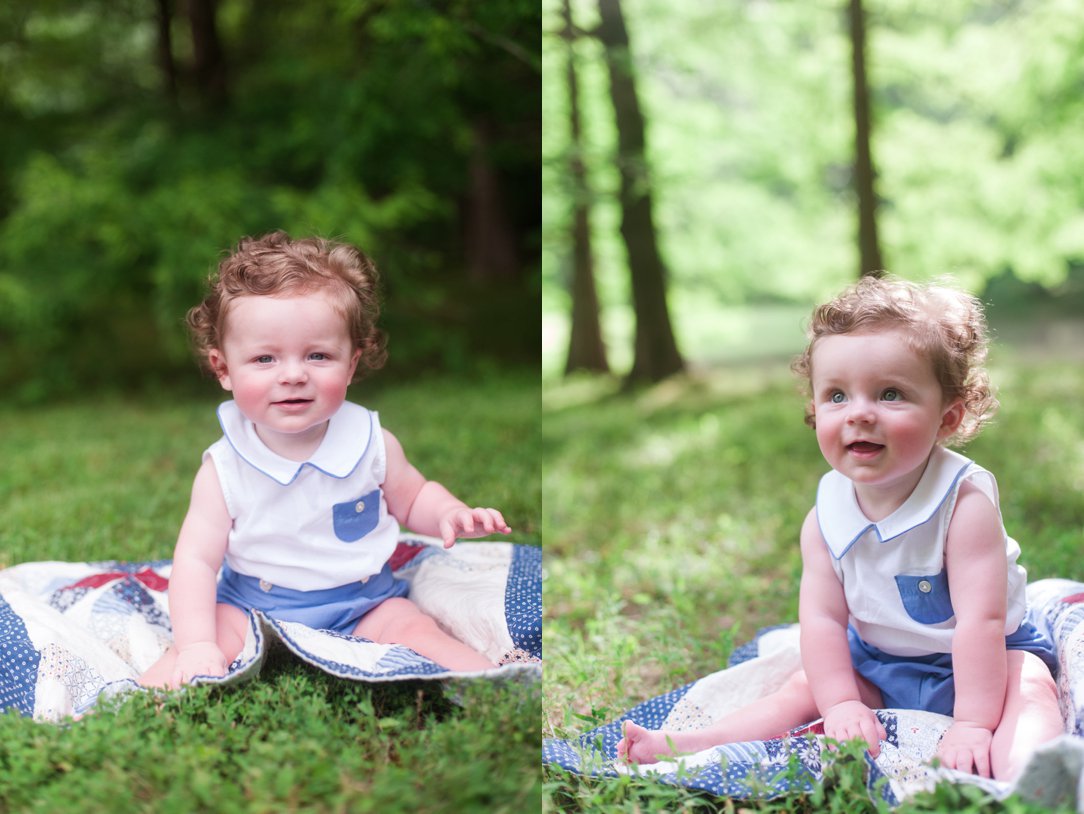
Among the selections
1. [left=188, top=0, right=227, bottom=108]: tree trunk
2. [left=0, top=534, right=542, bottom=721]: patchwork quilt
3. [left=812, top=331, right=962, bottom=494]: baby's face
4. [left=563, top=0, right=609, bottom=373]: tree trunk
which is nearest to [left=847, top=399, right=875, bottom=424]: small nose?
[left=812, top=331, right=962, bottom=494]: baby's face

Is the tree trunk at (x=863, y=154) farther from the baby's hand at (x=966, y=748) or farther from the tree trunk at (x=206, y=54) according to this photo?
the baby's hand at (x=966, y=748)

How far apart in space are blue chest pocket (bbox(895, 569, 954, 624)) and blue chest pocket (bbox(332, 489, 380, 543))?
1065 millimetres

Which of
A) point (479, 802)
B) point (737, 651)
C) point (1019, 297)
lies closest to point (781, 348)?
point (1019, 297)

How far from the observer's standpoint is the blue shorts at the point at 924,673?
1951 millimetres

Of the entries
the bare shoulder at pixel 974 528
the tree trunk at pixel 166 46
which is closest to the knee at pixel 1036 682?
the bare shoulder at pixel 974 528

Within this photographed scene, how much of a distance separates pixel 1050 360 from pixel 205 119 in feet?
21.2

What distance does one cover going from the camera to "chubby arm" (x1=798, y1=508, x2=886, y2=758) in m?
1.83

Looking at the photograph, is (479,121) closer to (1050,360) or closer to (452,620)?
(1050,360)

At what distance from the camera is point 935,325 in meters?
1.89

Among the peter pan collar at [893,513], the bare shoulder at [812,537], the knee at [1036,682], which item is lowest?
the knee at [1036,682]

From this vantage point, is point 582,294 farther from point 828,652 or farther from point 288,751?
point 288,751

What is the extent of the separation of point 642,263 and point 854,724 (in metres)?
6.42

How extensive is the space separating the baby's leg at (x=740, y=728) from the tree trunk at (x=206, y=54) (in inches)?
262

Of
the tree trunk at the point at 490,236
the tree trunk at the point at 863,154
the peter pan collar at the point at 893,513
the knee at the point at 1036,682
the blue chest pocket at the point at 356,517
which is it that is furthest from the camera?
the tree trunk at the point at 490,236
